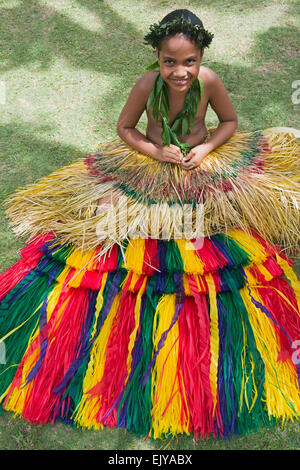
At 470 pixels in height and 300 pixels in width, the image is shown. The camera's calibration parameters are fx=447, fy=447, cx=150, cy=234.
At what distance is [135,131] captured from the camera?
7.08ft

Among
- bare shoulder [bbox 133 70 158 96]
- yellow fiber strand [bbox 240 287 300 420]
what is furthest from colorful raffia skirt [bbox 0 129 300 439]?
bare shoulder [bbox 133 70 158 96]

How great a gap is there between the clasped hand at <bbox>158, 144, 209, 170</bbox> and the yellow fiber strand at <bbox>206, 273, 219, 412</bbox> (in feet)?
1.72

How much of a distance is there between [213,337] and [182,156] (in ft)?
2.70

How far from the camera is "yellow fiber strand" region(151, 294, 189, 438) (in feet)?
5.23

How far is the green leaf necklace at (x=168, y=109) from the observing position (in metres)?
1.97


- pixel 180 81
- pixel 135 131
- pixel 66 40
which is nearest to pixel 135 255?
pixel 135 131

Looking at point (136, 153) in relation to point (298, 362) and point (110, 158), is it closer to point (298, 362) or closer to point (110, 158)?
point (110, 158)

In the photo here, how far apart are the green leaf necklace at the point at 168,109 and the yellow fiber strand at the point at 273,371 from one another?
762mm

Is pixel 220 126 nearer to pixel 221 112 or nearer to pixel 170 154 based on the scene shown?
pixel 221 112

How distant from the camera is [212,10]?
13.1 ft

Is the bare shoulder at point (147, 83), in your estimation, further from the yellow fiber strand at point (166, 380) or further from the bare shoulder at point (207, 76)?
the yellow fiber strand at point (166, 380)

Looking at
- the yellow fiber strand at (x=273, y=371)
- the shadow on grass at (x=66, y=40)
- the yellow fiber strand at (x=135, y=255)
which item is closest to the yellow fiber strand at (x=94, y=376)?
the yellow fiber strand at (x=135, y=255)

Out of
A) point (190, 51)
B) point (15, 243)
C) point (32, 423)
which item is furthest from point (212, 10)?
point (32, 423)

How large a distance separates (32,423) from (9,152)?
69.9 inches
